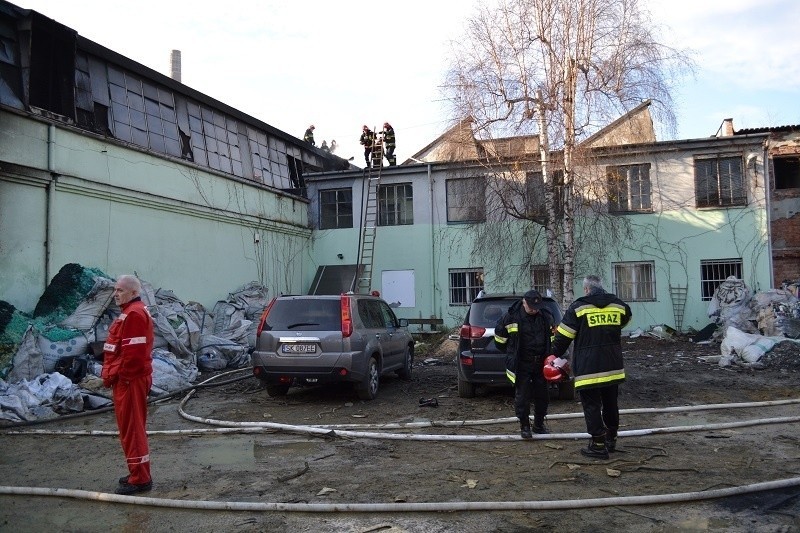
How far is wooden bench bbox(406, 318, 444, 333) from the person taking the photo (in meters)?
19.4

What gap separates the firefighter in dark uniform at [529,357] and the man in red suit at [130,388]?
12.2 ft

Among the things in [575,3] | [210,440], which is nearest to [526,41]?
[575,3]

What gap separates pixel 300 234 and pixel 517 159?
844cm

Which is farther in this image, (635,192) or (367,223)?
(367,223)

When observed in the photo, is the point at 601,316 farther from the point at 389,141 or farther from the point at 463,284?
the point at 389,141

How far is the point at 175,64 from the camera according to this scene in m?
23.2

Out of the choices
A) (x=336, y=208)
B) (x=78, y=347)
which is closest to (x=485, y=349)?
(x=78, y=347)

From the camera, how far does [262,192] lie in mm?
19531

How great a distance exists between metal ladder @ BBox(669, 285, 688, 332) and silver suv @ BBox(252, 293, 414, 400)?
12.7 metres

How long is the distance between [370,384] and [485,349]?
1.90m

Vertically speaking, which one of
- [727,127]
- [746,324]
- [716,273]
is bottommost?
[746,324]

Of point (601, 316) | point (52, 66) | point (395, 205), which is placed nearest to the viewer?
point (601, 316)

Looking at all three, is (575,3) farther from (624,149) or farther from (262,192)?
(262,192)

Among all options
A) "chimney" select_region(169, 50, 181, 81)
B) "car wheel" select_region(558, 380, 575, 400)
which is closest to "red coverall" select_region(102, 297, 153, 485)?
"car wheel" select_region(558, 380, 575, 400)
